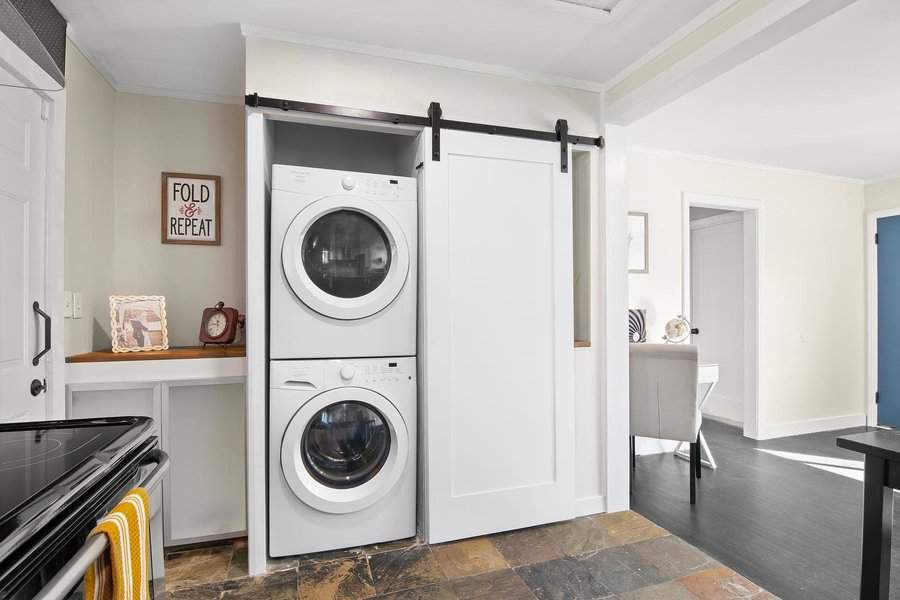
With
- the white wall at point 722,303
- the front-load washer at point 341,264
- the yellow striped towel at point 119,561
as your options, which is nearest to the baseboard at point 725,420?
the white wall at point 722,303

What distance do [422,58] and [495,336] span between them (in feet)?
4.57

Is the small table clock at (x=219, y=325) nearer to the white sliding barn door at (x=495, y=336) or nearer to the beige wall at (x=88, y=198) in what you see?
the beige wall at (x=88, y=198)

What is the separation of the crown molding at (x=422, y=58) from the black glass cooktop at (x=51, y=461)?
5.80 ft

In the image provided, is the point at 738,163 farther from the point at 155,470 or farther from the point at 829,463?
the point at 155,470

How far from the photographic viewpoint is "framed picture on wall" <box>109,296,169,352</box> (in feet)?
7.57

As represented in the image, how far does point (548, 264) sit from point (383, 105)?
113cm

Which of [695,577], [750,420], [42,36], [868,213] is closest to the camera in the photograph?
[42,36]

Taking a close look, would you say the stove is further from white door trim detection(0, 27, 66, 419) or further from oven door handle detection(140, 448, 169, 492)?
white door trim detection(0, 27, 66, 419)

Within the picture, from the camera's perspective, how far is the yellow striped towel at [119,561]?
2.45 ft

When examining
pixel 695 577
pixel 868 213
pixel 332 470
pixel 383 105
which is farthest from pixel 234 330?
pixel 868 213

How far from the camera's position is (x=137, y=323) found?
92.8 inches

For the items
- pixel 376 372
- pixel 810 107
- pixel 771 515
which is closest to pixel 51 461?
pixel 376 372

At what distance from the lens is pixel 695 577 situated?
209 cm

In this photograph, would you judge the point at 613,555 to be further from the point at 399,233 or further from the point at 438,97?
the point at 438,97
